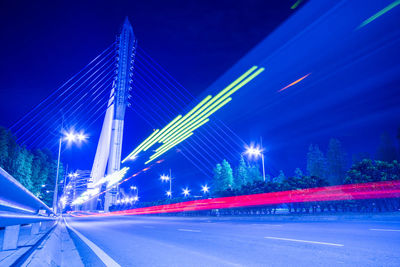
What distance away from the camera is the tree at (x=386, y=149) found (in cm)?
4950

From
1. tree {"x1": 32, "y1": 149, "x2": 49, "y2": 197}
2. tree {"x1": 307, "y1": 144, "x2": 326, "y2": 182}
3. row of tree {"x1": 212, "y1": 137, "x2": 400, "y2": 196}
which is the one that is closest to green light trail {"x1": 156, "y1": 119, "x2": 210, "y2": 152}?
row of tree {"x1": 212, "y1": 137, "x2": 400, "y2": 196}

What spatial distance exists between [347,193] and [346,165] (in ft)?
123

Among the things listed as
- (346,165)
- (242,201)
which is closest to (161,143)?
(242,201)

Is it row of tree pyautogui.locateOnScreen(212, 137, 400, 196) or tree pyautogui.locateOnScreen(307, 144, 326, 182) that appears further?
tree pyautogui.locateOnScreen(307, 144, 326, 182)

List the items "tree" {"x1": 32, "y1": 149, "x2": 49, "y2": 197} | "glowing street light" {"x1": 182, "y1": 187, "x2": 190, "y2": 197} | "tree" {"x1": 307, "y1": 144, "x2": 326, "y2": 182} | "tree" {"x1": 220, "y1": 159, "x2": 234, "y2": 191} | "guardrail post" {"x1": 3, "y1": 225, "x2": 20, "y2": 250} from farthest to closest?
1. "glowing street light" {"x1": 182, "y1": 187, "x2": 190, "y2": 197}
2. "tree" {"x1": 220, "y1": 159, "x2": 234, "y2": 191}
3. "tree" {"x1": 307, "y1": 144, "x2": 326, "y2": 182}
4. "tree" {"x1": 32, "y1": 149, "x2": 49, "y2": 197}
5. "guardrail post" {"x1": 3, "y1": 225, "x2": 20, "y2": 250}

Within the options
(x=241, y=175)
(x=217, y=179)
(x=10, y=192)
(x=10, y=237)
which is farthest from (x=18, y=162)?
(x=241, y=175)

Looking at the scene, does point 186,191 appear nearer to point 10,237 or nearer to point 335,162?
point 335,162

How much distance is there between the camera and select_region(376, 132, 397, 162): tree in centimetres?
4950

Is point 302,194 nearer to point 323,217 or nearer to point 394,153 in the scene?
point 323,217

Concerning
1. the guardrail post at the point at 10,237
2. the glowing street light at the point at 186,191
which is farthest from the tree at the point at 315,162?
the guardrail post at the point at 10,237

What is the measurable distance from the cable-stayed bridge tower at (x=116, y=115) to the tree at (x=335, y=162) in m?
43.8

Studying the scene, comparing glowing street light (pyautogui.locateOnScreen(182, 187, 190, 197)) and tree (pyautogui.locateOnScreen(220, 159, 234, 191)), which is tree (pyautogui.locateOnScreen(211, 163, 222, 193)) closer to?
tree (pyautogui.locateOnScreen(220, 159, 234, 191))

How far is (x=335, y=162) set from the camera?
54375 mm

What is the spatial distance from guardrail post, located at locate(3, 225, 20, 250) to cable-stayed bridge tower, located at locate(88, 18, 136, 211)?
55.7 m
